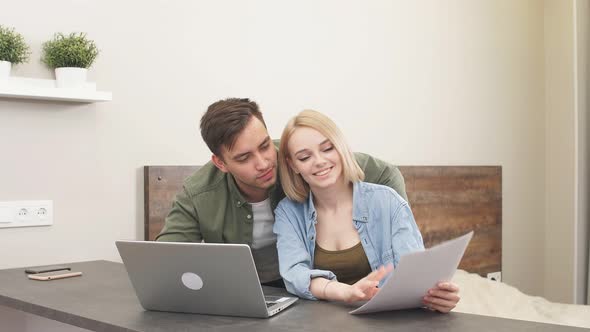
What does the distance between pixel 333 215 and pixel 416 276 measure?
1.73ft

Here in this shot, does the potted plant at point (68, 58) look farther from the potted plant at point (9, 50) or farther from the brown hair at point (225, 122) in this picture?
the brown hair at point (225, 122)

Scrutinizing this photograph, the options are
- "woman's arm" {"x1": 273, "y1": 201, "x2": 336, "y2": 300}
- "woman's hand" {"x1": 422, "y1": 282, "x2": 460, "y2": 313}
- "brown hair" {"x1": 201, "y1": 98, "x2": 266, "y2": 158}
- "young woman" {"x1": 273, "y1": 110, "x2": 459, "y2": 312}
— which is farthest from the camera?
"brown hair" {"x1": 201, "y1": 98, "x2": 266, "y2": 158}

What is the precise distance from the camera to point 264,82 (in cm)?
288

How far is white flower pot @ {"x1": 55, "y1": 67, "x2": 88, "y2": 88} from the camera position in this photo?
2205mm

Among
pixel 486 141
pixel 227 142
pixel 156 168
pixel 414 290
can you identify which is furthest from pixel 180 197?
pixel 486 141

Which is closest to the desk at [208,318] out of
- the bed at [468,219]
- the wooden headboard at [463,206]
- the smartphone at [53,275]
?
the smartphone at [53,275]

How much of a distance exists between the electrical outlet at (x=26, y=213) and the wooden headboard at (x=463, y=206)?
1.61m

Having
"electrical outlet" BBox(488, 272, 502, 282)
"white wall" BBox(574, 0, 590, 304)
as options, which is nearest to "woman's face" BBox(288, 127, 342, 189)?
"electrical outlet" BBox(488, 272, 502, 282)

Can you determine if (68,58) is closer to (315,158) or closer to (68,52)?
(68,52)

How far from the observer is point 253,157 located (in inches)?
75.7

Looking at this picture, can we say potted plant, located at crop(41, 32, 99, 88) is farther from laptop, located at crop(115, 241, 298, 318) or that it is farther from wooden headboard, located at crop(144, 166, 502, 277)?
wooden headboard, located at crop(144, 166, 502, 277)

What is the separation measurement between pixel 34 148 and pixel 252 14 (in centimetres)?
103

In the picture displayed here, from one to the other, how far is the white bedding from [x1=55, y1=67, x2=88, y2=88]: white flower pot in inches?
60.5

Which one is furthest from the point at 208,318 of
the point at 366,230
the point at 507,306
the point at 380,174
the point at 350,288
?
the point at 507,306
